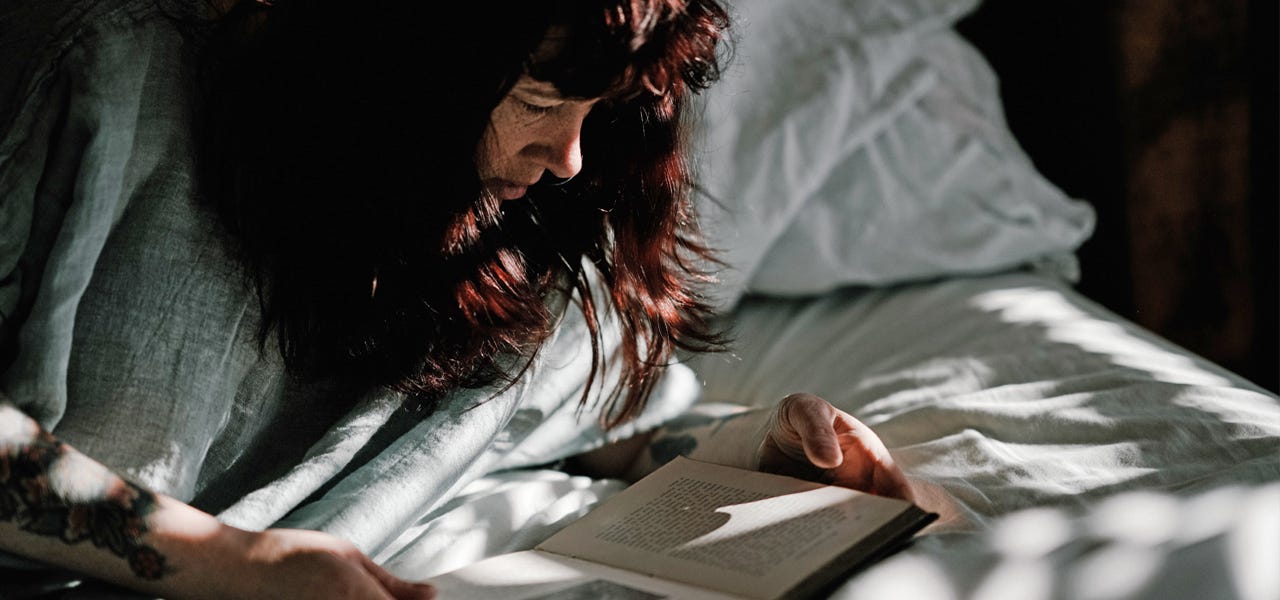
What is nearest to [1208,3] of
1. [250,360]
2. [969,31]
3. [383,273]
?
[969,31]

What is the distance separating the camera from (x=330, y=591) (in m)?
0.59

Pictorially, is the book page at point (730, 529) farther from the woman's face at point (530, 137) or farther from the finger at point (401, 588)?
the woman's face at point (530, 137)

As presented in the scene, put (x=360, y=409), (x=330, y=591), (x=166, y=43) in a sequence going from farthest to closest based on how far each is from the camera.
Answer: (x=360, y=409) → (x=166, y=43) → (x=330, y=591)

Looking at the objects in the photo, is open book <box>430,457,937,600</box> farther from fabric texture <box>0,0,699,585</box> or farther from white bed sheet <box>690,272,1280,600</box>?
fabric texture <box>0,0,699,585</box>

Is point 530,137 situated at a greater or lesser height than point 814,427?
greater

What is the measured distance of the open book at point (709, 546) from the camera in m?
0.63

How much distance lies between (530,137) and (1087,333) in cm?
61

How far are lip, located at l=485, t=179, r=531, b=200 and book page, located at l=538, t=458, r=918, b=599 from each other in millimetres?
229

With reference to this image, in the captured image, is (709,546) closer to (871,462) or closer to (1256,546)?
(871,462)

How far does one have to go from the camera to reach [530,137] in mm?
735

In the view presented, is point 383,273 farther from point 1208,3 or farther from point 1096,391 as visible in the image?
point 1208,3

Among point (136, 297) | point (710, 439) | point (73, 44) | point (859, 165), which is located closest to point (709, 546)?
point (710, 439)

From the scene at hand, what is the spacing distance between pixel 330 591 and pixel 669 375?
0.49 meters

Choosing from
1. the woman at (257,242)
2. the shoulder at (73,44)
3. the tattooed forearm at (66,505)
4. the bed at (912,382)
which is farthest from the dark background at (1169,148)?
the tattooed forearm at (66,505)
